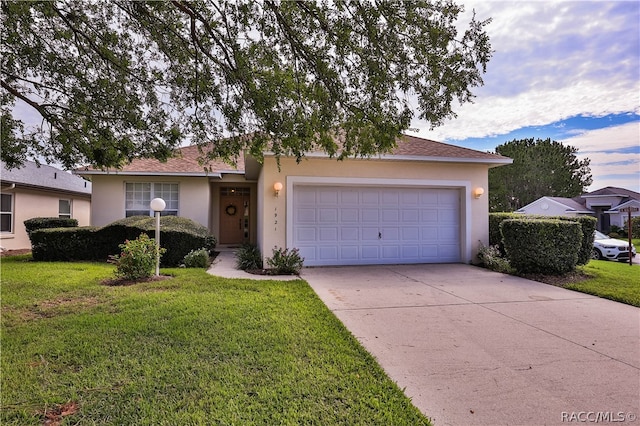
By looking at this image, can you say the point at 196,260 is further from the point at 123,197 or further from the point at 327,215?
the point at 123,197

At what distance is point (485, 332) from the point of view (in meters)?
4.36

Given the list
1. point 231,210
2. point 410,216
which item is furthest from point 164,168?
point 410,216

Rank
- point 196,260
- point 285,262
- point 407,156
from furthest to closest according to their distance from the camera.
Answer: point 407,156, point 196,260, point 285,262

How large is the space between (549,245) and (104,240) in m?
11.9

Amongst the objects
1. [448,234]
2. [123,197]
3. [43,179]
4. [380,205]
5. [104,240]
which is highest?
[43,179]

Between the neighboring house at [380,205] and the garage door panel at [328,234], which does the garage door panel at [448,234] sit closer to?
the neighboring house at [380,205]

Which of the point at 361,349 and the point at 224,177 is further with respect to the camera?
the point at 224,177

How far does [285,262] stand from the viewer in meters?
8.43

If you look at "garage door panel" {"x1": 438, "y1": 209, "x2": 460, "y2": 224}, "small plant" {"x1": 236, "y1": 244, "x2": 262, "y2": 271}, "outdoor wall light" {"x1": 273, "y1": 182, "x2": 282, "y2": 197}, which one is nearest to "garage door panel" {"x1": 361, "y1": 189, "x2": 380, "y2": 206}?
"garage door panel" {"x1": 438, "y1": 209, "x2": 460, "y2": 224}

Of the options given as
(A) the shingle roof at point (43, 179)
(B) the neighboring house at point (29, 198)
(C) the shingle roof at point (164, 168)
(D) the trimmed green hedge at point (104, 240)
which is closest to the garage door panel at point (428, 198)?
(C) the shingle roof at point (164, 168)

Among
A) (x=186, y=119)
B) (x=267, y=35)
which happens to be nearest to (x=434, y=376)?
(x=267, y=35)

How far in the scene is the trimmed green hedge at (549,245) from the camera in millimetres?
7844

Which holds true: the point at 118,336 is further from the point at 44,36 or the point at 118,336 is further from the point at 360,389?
the point at 44,36

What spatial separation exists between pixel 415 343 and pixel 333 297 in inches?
89.9
